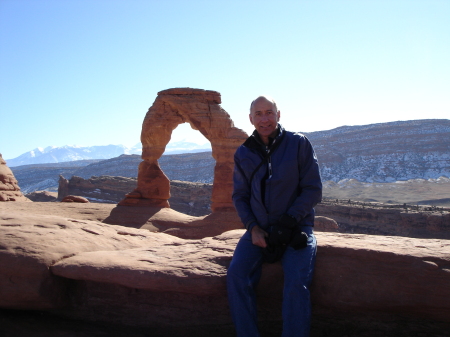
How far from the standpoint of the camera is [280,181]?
342 centimetres

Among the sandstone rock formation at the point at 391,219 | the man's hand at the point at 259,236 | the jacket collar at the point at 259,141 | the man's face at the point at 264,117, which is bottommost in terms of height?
the sandstone rock formation at the point at 391,219

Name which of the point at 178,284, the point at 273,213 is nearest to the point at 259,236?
the point at 273,213

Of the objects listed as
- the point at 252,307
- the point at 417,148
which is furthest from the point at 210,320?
the point at 417,148

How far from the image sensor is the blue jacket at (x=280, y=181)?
3.42 metres

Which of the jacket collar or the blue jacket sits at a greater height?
the jacket collar

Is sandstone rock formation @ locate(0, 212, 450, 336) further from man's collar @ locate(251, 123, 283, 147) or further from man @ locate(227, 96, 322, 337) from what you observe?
man's collar @ locate(251, 123, 283, 147)

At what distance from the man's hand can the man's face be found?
0.88 m

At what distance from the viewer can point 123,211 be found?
533 inches

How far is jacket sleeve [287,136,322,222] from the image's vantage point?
3.31 m

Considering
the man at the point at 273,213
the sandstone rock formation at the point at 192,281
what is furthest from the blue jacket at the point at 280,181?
the sandstone rock formation at the point at 192,281

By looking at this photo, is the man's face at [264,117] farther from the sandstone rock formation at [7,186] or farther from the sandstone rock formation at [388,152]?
the sandstone rock formation at [388,152]

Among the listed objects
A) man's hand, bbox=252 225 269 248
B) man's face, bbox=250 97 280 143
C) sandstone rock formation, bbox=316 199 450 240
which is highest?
man's face, bbox=250 97 280 143

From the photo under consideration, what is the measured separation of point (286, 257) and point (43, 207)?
11.2 meters

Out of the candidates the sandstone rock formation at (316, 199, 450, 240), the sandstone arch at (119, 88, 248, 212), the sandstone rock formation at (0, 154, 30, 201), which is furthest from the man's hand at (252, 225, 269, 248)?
the sandstone rock formation at (316, 199, 450, 240)
